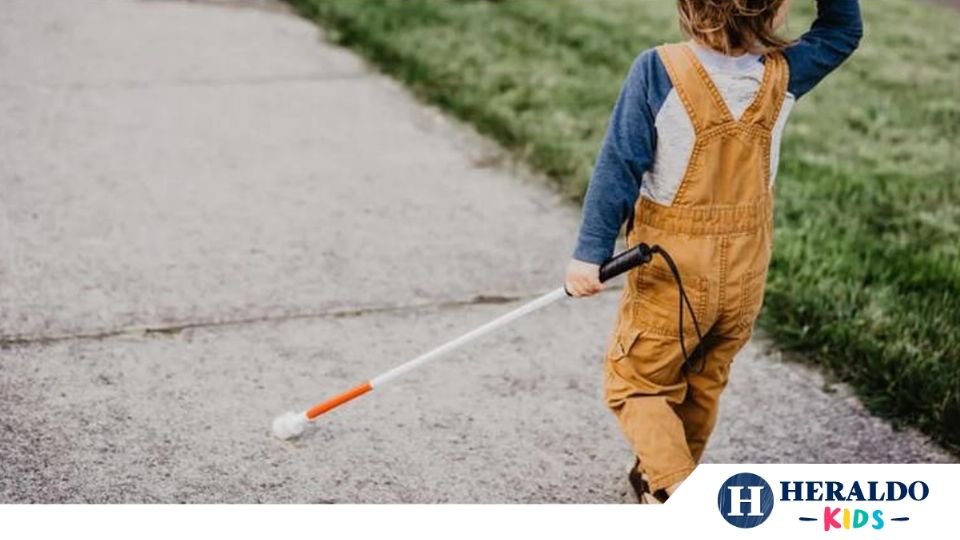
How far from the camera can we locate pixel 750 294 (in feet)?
8.54

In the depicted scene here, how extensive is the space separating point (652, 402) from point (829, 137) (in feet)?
10.4

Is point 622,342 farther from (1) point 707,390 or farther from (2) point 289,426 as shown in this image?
(2) point 289,426

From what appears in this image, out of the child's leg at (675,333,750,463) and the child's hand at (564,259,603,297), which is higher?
the child's hand at (564,259,603,297)

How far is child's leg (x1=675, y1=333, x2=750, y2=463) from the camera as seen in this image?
107 inches

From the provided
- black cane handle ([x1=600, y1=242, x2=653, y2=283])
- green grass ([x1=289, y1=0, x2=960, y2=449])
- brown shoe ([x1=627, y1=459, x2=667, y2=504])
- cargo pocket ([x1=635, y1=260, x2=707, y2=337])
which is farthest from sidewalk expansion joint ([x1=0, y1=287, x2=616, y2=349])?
black cane handle ([x1=600, y1=242, x2=653, y2=283])

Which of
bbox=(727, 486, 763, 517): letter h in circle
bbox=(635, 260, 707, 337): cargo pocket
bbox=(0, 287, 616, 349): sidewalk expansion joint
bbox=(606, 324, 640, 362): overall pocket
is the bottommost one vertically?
bbox=(0, 287, 616, 349): sidewalk expansion joint

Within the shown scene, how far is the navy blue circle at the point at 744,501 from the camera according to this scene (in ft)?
8.32

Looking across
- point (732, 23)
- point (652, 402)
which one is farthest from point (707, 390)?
point (732, 23)

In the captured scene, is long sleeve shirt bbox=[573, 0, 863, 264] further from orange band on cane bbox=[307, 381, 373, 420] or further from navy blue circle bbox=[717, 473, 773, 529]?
orange band on cane bbox=[307, 381, 373, 420]

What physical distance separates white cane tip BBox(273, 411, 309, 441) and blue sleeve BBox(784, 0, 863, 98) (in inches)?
53.7

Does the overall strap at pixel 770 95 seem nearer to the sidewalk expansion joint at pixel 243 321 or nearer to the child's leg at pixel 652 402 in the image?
the child's leg at pixel 652 402

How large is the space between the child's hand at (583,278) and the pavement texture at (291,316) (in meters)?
0.58

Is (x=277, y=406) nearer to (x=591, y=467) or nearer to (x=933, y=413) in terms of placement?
(x=591, y=467)

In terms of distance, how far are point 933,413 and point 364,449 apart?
147 centimetres
